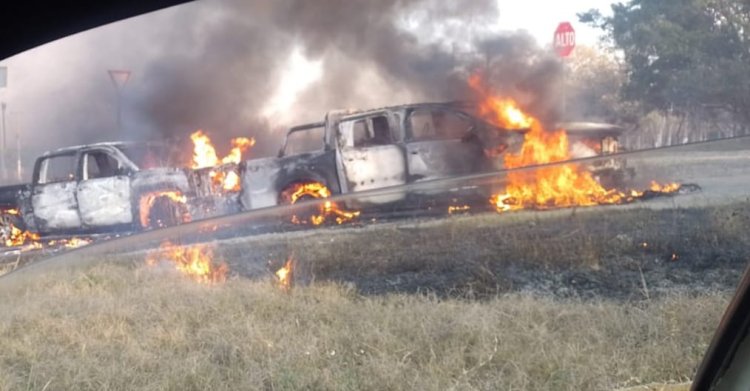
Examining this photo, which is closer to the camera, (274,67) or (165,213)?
(165,213)

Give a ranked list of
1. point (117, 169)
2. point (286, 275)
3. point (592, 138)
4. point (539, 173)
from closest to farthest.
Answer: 1. point (117, 169)
2. point (592, 138)
3. point (539, 173)
4. point (286, 275)

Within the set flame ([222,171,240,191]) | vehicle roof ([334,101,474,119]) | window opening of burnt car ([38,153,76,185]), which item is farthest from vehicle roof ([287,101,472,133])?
window opening of burnt car ([38,153,76,185])

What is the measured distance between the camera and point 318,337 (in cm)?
524

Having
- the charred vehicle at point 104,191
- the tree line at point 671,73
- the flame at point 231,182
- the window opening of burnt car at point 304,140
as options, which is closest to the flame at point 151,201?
the charred vehicle at point 104,191

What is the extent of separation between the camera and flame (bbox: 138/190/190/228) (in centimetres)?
447

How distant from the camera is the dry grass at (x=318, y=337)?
480cm

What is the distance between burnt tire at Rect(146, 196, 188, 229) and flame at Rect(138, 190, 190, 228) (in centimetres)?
1

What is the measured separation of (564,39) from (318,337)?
2650 mm

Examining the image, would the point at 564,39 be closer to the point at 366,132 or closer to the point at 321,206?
the point at 366,132

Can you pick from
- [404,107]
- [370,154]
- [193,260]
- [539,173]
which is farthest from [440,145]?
[193,260]

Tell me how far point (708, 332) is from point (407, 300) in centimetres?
212

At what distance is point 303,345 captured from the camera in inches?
203

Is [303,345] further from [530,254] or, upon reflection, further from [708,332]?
[708,332]

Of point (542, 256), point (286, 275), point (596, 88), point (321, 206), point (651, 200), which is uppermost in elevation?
point (596, 88)
